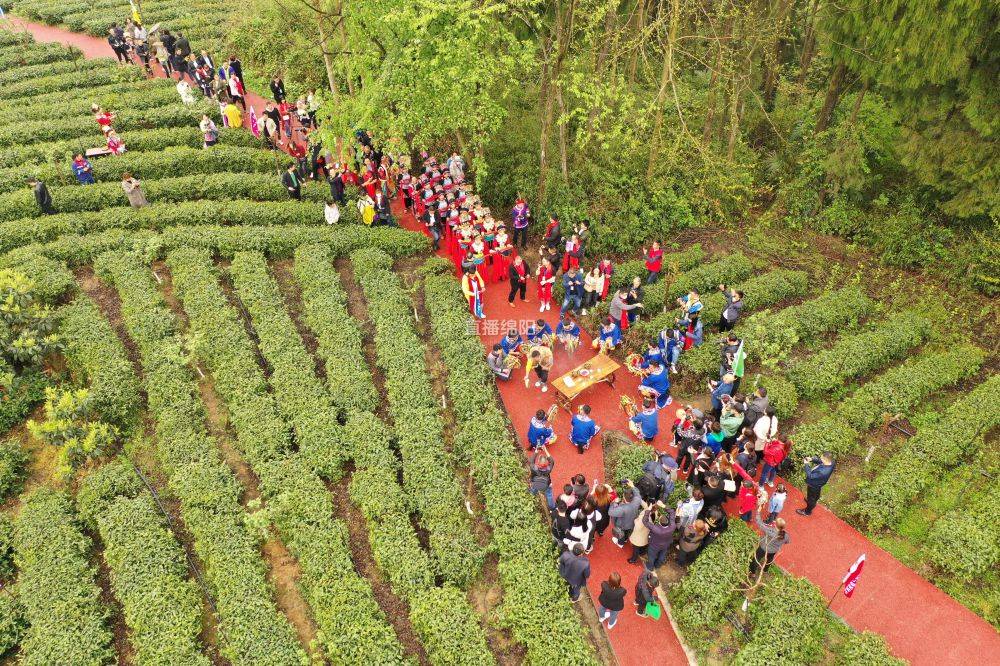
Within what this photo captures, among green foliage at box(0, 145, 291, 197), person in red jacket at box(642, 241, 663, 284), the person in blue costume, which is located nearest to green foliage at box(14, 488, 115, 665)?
the person in blue costume

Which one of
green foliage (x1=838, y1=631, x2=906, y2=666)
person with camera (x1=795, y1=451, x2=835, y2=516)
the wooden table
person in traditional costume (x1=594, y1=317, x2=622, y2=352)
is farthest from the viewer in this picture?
person in traditional costume (x1=594, y1=317, x2=622, y2=352)

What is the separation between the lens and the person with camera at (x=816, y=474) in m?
10.9

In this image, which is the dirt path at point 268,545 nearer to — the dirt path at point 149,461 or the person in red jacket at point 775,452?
the dirt path at point 149,461

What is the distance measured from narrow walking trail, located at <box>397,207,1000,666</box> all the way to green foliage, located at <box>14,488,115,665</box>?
833cm

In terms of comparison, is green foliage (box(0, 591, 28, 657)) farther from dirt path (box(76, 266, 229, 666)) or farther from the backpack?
the backpack

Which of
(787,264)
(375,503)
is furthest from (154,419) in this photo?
(787,264)

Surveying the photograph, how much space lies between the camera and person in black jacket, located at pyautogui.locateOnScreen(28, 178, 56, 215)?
18.6 metres

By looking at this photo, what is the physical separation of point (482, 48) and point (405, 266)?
20.9 ft

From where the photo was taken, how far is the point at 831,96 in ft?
63.4

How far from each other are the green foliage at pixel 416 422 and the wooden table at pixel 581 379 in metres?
2.74

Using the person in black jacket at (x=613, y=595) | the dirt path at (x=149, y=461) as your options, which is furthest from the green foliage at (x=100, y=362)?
the person in black jacket at (x=613, y=595)

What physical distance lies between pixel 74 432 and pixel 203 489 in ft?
11.3

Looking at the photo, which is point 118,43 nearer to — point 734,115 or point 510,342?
point 510,342

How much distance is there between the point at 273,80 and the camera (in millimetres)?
24016
